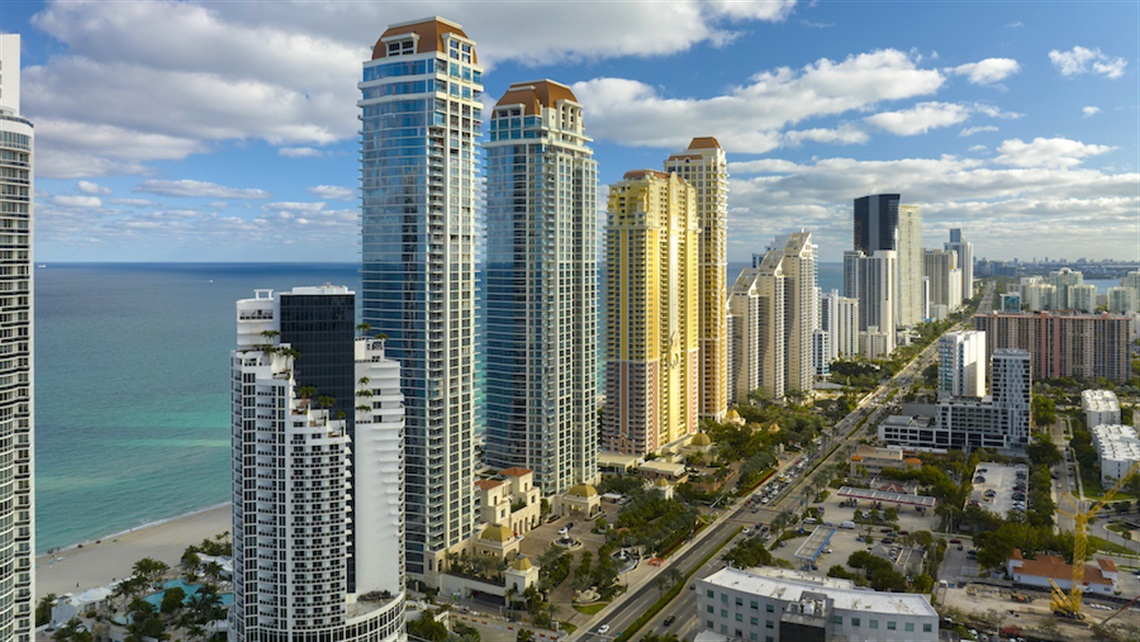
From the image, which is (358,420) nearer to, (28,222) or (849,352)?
(28,222)

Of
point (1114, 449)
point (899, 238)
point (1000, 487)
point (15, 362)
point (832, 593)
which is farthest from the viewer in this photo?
point (899, 238)

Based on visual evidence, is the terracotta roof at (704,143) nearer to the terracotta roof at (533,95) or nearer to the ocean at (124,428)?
the terracotta roof at (533,95)

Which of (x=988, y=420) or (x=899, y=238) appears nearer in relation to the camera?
(x=988, y=420)

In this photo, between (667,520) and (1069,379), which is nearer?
(667,520)

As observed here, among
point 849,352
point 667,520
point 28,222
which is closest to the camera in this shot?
point 28,222

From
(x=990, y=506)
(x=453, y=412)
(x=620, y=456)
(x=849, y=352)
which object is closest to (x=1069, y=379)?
(x=849, y=352)

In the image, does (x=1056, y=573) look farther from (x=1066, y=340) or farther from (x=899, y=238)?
(x=899, y=238)

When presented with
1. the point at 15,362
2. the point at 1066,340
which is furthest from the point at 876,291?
the point at 15,362
